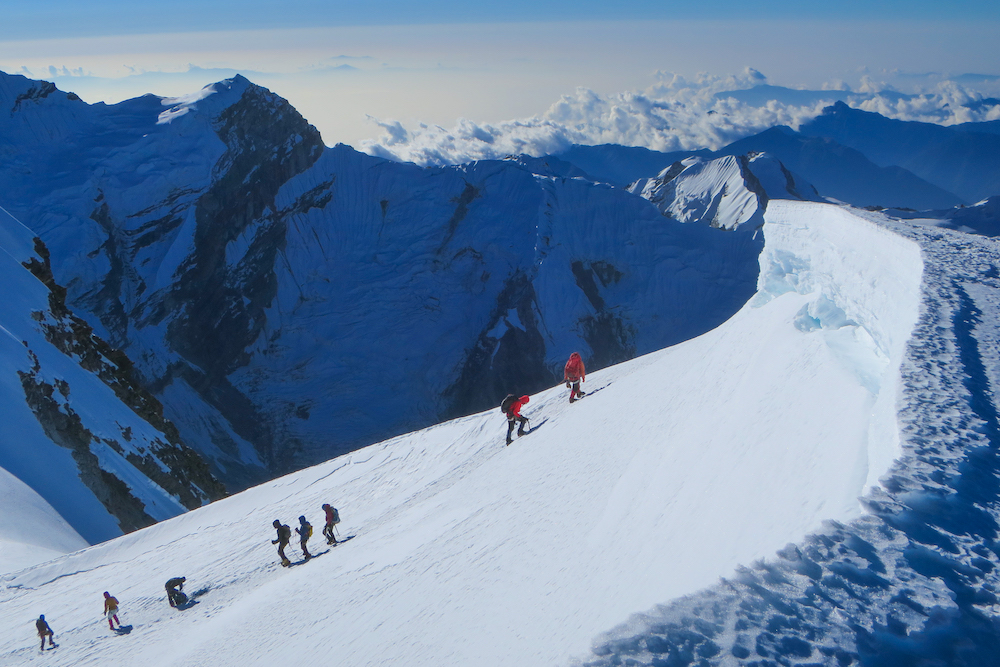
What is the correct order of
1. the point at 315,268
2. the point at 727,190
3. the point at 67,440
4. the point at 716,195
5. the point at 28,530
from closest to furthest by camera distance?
the point at 28,530 → the point at 67,440 → the point at 315,268 → the point at 727,190 → the point at 716,195

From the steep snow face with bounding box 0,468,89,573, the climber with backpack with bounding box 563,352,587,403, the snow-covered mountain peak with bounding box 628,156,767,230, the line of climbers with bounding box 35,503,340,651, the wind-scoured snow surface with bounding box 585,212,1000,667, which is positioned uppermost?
the snow-covered mountain peak with bounding box 628,156,767,230

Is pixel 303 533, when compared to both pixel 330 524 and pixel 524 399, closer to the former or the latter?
pixel 330 524

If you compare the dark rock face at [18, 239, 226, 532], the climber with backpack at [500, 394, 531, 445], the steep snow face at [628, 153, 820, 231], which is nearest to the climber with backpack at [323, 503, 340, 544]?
the climber with backpack at [500, 394, 531, 445]

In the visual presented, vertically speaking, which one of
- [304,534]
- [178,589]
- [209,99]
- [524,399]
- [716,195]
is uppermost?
[209,99]

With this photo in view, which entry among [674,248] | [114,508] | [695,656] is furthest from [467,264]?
[695,656]

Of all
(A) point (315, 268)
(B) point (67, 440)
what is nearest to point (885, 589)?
(B) point (67, 440)

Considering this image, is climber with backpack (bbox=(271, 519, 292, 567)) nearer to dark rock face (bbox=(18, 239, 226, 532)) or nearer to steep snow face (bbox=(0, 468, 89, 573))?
steep snow face (bbox=(0, 468, 89, 573))

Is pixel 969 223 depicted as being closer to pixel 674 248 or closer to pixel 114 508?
pixel 674 248
